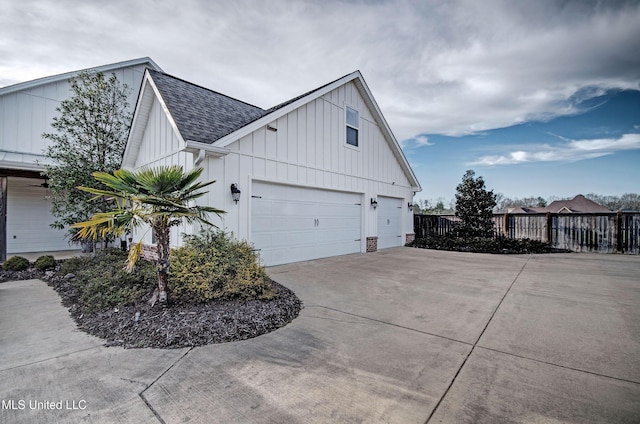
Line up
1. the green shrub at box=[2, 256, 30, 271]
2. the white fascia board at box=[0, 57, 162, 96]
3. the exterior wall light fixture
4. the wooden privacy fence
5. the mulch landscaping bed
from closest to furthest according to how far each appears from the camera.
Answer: the mulch landscaping bed < the exterior wall light fixture < the green shrub at box=[2, 256, 30, 271] < the white fascia board at box=[0, 57, 162, 96] < the wooden privacy fence

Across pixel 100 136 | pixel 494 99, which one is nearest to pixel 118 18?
pixel 100 136

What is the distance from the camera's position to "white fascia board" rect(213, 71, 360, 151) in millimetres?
6551

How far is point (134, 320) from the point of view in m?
3.80

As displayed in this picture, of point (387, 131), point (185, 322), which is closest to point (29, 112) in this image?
point (185, 322)

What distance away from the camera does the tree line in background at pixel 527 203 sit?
2056cm

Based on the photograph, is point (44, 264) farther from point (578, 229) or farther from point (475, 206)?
point (578, 229)

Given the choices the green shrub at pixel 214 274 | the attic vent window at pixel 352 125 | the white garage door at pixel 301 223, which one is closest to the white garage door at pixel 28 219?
the white garage door at pixel 301 223

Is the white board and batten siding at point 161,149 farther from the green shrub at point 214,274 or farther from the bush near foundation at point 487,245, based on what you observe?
the bush near foundation at point 487,245

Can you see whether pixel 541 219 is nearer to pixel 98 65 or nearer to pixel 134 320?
pixel 134 320

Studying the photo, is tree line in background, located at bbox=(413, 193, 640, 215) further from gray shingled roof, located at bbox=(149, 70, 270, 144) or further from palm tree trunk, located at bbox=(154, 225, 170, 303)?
palm tree trunk, located at bbox=(154, 225, 170, 303)

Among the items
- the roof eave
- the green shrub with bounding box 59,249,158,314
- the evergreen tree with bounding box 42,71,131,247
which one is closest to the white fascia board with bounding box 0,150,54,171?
the evergreen tree with bounding box 42,71,131,247

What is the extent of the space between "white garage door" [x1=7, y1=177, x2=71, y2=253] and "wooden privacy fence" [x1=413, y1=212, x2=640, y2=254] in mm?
17624

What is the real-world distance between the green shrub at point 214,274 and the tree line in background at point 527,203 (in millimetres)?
14658

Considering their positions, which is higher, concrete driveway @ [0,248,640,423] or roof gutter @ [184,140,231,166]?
roof gutter @ [184,140,231,166]
